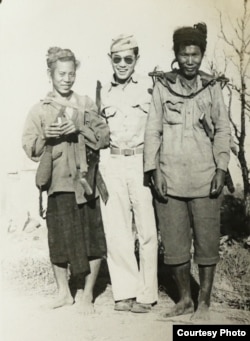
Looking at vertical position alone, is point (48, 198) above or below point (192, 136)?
below

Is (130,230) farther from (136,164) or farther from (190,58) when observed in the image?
(190,58)

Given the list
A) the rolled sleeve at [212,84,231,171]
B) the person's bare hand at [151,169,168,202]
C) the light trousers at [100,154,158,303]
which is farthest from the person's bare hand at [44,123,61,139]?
the rolled sleeve at [212,84,231,171]

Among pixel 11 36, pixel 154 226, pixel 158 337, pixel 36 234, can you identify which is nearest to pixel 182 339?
pixel 158 337

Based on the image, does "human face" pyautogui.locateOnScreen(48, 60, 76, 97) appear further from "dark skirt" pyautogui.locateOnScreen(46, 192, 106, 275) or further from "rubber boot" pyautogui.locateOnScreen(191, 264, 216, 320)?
"rubber boot" pyautogui.locateOnScreen(191, 264, 216, 320)

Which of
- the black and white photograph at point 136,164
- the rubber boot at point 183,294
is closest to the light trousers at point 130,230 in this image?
the black and white photograph at point 136,164

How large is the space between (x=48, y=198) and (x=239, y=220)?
1156 mm

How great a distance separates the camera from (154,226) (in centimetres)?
444

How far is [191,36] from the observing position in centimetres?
440

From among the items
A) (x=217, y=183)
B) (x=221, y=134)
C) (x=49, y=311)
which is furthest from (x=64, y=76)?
(x=49, y=311)

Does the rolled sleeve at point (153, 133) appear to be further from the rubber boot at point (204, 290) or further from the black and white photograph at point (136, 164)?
the rubber boot at point (204, 290)

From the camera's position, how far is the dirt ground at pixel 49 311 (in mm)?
4434

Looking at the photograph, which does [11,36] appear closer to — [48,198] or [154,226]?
[48,198]

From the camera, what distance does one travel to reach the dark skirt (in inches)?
175

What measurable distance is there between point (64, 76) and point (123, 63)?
1.19 ft
